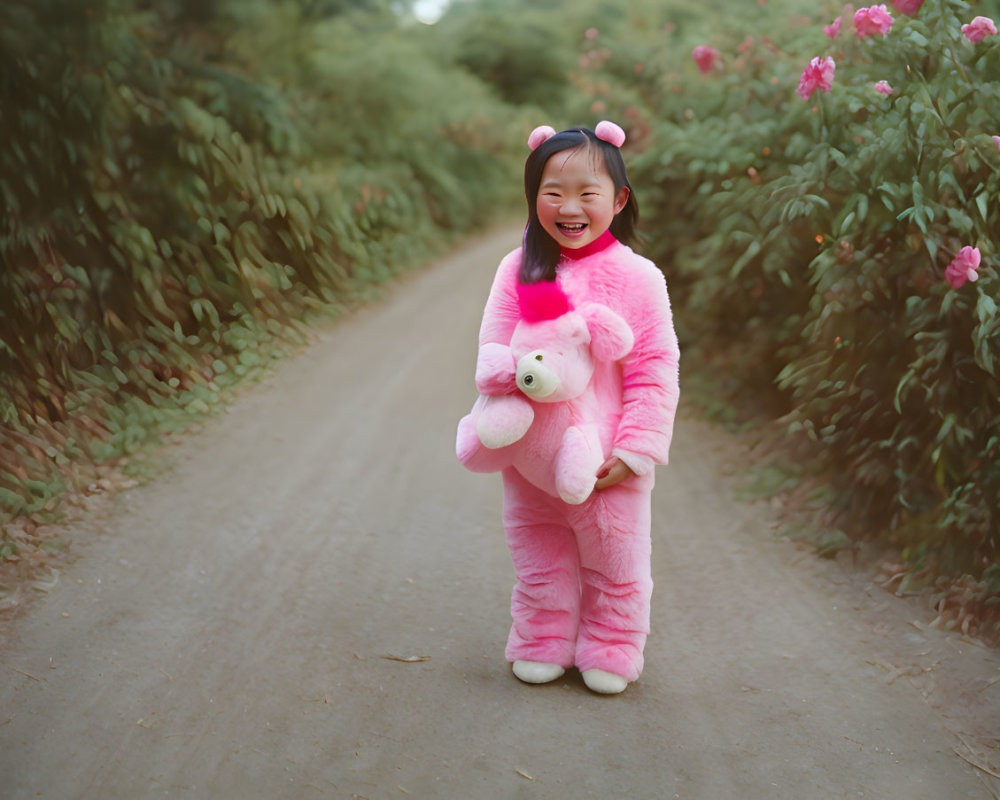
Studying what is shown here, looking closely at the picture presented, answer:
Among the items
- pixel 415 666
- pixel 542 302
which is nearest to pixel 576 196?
pixel 542 302

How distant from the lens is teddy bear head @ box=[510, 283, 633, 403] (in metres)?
2.60

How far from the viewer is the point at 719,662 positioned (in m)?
3.35

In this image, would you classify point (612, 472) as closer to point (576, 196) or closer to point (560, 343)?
point (560, 343)

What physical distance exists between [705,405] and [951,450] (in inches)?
100

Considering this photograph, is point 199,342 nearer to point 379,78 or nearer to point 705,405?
point 705,405

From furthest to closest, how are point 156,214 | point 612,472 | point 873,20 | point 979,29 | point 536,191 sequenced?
point 156,214 < point 873,20 < point 979,29 < point 536,191 < point 612,472

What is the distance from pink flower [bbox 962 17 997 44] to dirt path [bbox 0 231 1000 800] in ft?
7.17

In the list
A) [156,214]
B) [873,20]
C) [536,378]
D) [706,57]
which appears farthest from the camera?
[156,214]

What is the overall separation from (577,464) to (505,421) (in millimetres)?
237

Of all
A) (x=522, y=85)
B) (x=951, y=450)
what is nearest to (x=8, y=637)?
(x=951, y=450)

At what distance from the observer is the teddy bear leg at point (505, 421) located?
2650mm

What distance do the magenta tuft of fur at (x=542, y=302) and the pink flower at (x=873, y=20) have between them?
190cm

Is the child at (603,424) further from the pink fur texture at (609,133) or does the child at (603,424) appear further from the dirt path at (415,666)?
the dirt path at (415,666)

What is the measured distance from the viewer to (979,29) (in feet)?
11.5
